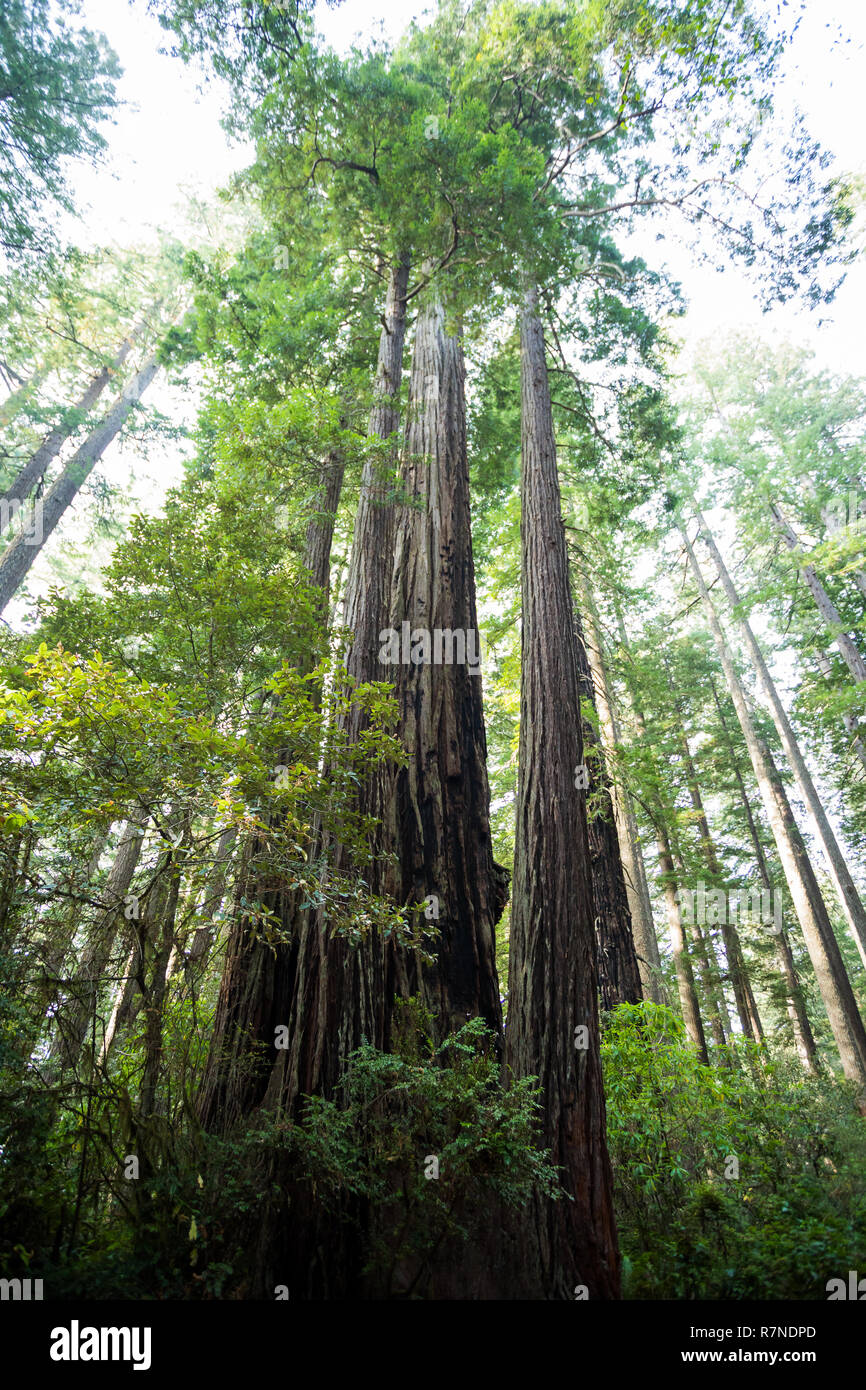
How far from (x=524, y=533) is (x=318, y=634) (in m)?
2.57

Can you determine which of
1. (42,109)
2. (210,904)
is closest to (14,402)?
(42,109)

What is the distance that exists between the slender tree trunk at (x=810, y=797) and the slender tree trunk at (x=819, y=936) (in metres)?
0.63

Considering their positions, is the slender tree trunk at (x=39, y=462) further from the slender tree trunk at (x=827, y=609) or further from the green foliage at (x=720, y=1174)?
the slender tree trunk at (x=827, y=609)

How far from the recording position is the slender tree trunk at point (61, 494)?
1065 centimetres

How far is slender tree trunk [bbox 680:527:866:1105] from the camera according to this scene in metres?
10.2

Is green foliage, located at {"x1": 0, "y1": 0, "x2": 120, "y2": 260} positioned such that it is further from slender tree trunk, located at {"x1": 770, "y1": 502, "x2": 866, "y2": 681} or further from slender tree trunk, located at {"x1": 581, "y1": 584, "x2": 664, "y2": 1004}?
slender tree trunk, located at {"x1": 770, "y1": 502, "x2": 866, "y2": 681}

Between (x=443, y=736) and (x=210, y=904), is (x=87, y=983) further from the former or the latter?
(x=443, y=736)

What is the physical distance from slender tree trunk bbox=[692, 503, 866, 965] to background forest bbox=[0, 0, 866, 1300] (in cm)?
12

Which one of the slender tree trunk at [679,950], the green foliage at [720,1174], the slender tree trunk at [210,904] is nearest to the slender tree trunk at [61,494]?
the slender tree trunk at [210,904]

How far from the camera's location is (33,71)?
8.94 metres

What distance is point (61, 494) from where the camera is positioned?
1195cm

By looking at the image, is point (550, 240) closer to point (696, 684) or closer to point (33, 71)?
point (33, 71)

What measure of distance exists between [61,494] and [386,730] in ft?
35.6
